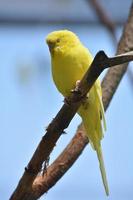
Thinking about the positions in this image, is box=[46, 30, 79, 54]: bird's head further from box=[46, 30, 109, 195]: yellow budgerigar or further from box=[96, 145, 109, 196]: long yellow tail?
box=[96, 145, 109, 196]: long yellow tail

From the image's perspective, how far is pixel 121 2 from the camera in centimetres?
285

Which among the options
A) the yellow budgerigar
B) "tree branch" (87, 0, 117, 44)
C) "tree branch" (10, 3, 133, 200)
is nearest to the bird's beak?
the yellow budgerigar

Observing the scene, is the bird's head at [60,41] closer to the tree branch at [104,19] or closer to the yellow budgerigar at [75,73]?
the yellow budgerigar at [75,73]

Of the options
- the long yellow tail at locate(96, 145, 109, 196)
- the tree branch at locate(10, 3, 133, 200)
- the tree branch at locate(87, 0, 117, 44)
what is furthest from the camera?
the tree branch at locate(87, 0, 117, 44)

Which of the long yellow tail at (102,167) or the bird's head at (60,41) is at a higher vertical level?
the bird's head at (60,41)

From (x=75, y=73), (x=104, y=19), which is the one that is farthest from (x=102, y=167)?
(x=104, y=19)

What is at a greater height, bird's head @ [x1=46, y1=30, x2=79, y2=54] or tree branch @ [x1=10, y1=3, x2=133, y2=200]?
bird's head @ [x1=46, y1=30, x2=79, y2=54]

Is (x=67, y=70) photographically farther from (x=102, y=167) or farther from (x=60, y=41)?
(x=102, y=167)

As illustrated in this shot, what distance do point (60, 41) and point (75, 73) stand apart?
0.06 metres

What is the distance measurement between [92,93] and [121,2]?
178cm

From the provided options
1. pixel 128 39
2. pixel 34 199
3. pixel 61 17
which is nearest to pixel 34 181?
pixel 34 199

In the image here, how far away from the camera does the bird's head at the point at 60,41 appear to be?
1.10 meters

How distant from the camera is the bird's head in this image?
3.61 feet

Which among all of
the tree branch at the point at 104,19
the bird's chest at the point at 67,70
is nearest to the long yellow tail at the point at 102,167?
the bird's chest at the point at 67,70
